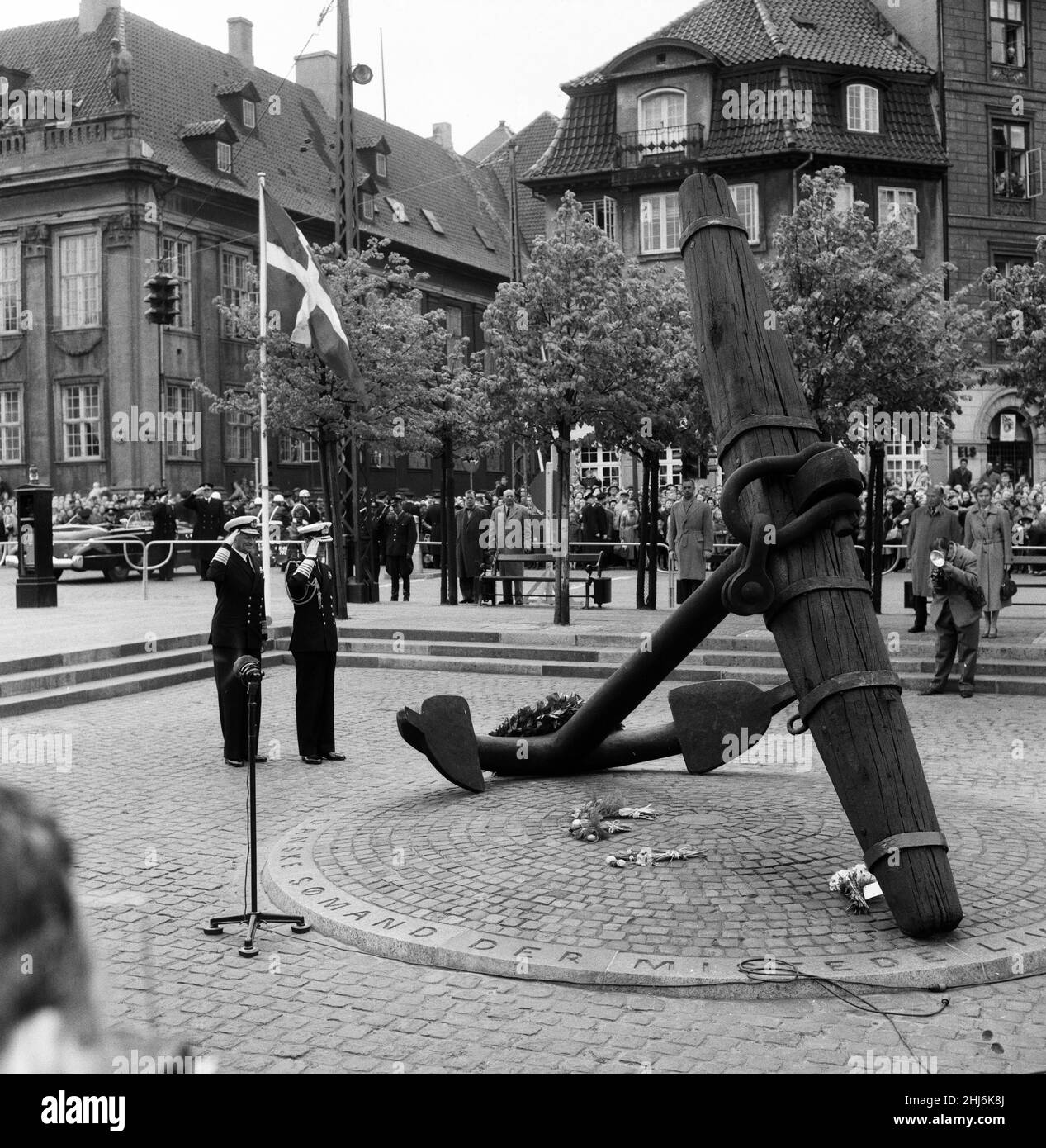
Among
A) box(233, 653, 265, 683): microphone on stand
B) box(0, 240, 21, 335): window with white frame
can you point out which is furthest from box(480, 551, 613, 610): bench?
box(0, 240, 21, 335): window with white frame

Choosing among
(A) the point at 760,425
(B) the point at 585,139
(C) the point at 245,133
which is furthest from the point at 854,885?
(C) the point at 245,133

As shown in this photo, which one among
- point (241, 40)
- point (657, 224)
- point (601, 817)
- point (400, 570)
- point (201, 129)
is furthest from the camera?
point (241, 40)

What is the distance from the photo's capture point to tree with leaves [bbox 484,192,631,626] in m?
18.1

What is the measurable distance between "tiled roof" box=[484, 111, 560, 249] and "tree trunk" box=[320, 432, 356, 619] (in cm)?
4180

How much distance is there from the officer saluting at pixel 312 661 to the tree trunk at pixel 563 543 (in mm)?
8139

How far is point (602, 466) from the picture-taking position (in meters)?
43.0

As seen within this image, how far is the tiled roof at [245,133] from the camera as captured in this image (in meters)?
39.6

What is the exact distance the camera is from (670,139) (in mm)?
38875

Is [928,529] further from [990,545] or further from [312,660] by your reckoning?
[312,660]

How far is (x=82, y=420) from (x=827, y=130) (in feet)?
79.1

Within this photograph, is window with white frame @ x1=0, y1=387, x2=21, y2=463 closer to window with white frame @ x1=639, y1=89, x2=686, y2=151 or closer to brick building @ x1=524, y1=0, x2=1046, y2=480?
brick building @ x1=524, y1=0, x2=1046, y2=480

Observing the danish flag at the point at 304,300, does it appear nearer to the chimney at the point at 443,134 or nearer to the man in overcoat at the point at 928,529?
the man in overcoat at the point at 928,529
